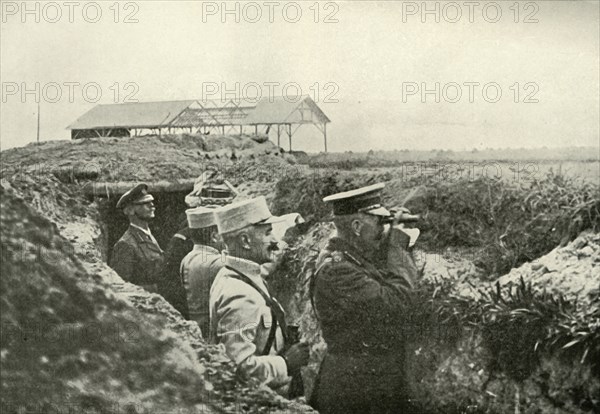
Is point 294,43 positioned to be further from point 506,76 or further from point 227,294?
point 227,294

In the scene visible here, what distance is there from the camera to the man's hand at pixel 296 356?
5.48 metres

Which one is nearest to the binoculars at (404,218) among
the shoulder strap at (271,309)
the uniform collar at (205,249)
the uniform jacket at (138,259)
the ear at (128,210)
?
the shoulder strap at (271,309)

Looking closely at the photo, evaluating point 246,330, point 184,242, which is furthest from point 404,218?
point 184,242

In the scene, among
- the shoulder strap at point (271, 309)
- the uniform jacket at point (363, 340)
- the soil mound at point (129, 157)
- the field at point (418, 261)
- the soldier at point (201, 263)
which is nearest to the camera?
the field at point (418, 261)

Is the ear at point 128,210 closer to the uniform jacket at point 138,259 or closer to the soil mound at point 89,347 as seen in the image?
the uniform jacket at point 138,259

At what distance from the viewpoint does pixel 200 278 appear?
5594 mm

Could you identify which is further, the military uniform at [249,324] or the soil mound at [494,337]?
the military uniform at [249,324]

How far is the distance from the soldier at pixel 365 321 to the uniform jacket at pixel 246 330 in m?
0.35

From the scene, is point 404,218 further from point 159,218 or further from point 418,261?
point 159,218

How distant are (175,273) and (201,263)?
240 millimetres

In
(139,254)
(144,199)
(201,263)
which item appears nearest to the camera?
(201,263)

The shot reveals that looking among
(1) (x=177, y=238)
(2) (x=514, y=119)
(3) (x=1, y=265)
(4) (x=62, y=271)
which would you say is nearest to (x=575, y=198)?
(2) (x=514, y=119)

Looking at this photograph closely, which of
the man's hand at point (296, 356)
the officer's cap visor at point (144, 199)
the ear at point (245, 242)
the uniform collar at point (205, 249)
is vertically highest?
the officer's cap visor at point (144, 199)

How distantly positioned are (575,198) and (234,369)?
2879 millimetres
